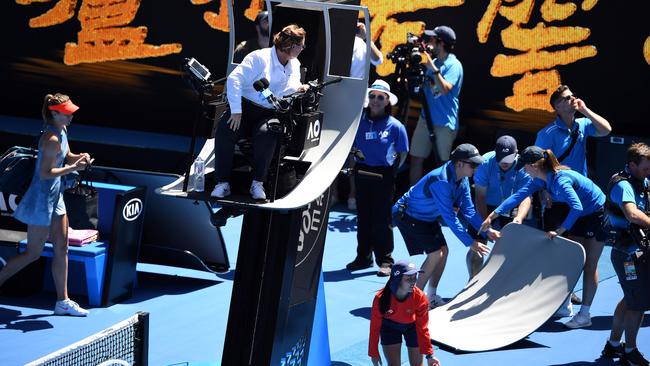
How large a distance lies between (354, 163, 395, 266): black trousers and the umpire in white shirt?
4557mm

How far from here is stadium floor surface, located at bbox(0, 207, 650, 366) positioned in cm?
870

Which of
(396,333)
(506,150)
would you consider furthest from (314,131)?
(506,150)

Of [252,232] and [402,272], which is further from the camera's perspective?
[402,272]

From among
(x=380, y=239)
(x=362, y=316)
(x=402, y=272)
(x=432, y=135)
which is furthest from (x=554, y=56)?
(x=402, y=272)

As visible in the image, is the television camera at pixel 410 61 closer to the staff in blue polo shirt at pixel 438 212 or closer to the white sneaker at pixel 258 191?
the staff in blue polo shirt at pixel 438 212

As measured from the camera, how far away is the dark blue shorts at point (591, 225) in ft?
31.2

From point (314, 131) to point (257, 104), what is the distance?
0.46m

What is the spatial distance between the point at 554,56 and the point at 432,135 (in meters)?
1.78

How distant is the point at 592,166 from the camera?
516 inches

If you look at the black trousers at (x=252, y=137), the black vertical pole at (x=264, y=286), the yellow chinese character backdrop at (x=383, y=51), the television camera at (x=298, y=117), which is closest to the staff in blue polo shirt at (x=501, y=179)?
the yellow chinese character backdrop at (x=383, y=51)

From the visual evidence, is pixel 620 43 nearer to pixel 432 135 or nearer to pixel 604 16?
pixel 604 16

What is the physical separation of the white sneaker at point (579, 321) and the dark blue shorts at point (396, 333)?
2.43 m

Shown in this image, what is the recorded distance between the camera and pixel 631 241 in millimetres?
8406

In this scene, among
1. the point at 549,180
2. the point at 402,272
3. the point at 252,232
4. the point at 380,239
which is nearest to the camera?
the point at 252,232
